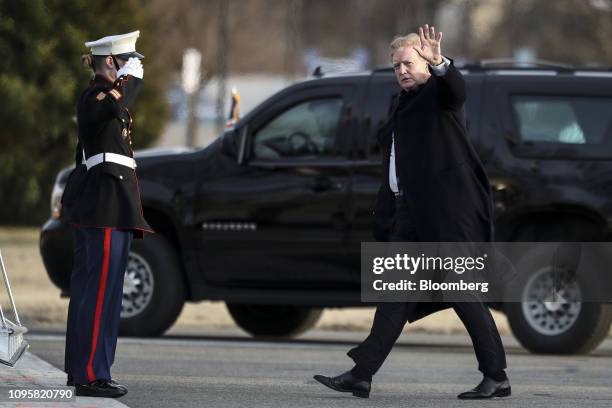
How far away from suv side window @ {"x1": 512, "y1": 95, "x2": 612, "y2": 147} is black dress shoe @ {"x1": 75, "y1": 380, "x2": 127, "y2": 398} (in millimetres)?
4946

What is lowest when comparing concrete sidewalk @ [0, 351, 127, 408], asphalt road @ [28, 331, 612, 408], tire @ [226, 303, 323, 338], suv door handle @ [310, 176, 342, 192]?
tire @ [226, 303, 323, 338]

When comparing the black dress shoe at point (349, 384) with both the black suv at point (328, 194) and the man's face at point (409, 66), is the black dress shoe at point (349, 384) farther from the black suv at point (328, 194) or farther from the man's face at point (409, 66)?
the black suv at point (328, 194)

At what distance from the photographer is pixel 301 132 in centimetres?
1324

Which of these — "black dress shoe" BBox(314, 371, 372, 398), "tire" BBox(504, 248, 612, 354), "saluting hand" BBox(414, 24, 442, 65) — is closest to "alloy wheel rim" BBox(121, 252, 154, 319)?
"tire" BBox(504, 248, 612, 354)

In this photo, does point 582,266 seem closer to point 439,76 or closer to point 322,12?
point 439,76

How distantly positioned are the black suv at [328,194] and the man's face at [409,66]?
3.77m

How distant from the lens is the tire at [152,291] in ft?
43.4

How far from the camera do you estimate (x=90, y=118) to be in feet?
28.3

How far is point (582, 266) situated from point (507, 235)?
1.84 feet

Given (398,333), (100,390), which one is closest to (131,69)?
(100,390)

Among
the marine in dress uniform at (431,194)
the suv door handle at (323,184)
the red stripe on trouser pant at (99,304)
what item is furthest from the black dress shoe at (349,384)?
the suv door handle at (323,184)

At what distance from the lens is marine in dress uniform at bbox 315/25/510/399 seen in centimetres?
895

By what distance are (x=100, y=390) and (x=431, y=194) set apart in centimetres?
188

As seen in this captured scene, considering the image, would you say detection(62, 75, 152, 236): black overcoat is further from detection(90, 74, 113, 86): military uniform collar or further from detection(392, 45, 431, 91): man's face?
detection(392, 45, 431, 91): man's face
